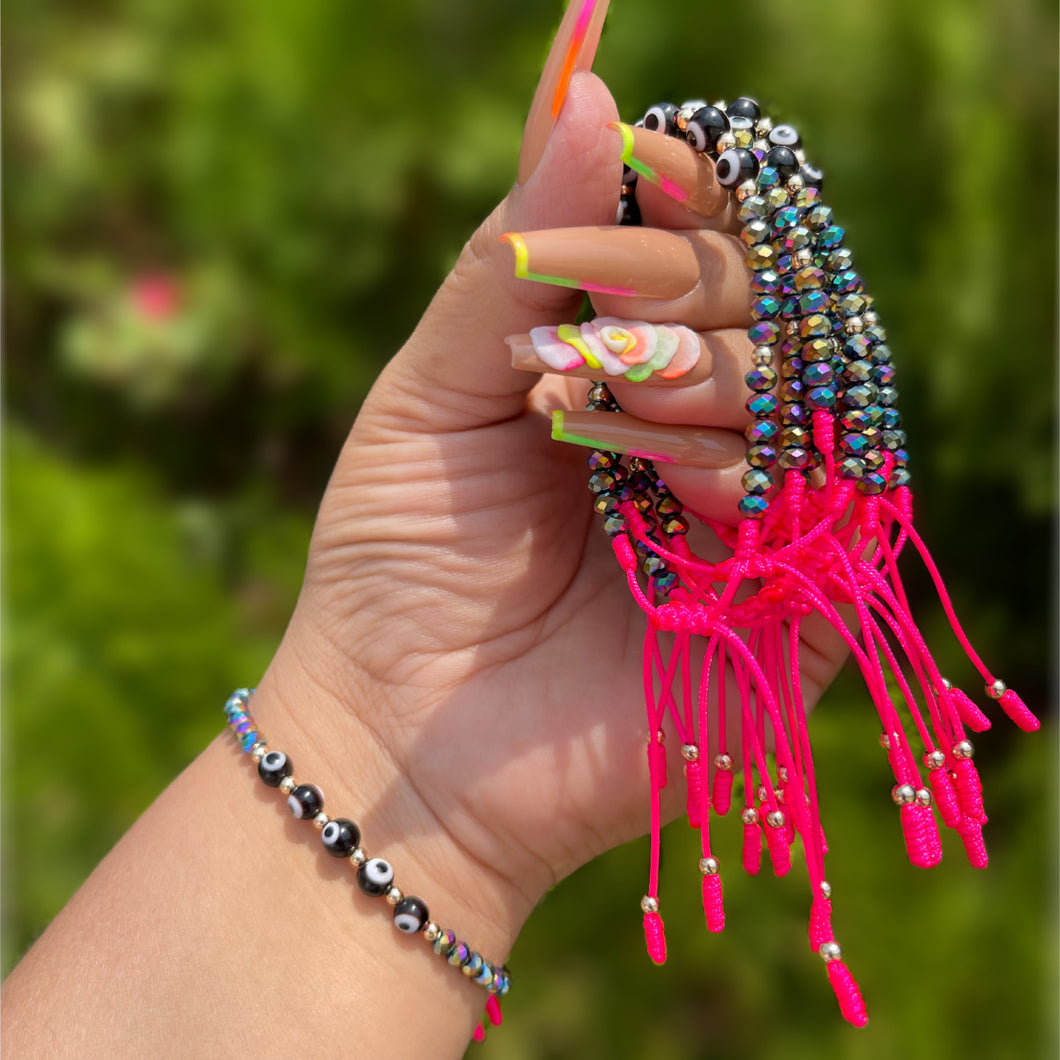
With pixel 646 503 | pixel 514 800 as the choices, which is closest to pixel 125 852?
pixel 514 800

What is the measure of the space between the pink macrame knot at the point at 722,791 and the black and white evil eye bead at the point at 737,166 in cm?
35

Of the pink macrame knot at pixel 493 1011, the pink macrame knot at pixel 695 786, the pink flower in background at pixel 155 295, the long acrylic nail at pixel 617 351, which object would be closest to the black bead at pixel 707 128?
the long acrylic nail at pixel 617 351

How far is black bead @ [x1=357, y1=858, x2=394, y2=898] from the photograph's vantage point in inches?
24.7

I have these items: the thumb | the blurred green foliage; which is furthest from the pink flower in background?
the thumb

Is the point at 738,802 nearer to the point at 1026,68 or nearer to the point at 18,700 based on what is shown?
the point at 1026,68

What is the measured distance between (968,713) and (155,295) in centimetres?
118

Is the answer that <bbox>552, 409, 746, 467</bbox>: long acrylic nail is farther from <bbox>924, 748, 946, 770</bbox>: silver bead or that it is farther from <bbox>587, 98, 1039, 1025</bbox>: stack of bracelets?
<bbox>924, 748, 946, 770</bbox>: silver bead

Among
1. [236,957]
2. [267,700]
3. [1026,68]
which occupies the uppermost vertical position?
[1026,68]

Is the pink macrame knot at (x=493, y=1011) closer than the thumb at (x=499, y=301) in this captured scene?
No

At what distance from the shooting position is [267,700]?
27.5 inches

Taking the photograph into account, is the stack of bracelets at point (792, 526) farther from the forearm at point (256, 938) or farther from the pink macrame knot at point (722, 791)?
the forearm at point (256, 938)

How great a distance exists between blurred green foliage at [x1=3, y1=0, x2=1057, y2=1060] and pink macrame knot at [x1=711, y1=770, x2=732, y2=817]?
358 millimetres

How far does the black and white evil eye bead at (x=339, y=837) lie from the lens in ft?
2.07

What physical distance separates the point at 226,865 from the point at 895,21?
3.54 ft
